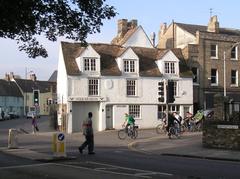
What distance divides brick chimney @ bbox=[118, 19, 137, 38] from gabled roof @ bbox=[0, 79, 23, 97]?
2287 inches

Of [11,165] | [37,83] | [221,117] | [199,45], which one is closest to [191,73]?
[199,45]

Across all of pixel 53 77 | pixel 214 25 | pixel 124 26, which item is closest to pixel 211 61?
pixel 214 25

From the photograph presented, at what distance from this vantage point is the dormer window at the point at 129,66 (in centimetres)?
4991

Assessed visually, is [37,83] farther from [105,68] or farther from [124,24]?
[105,68]

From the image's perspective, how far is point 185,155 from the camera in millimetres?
23562

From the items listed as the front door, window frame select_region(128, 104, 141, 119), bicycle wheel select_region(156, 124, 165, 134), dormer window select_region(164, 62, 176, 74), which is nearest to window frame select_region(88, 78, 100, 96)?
the front door

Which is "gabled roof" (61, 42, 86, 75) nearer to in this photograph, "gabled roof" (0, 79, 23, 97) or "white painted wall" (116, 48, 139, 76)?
"white painted wall" (116, 48, 139, 76)

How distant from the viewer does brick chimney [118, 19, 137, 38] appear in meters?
60.1

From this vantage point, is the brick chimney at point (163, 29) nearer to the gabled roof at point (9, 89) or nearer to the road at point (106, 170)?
the road at point (106, 170)

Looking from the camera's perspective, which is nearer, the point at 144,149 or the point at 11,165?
the point at 11,165

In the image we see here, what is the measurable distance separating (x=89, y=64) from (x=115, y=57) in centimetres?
361

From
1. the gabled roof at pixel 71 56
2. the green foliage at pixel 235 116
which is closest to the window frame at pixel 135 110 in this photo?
the gabled roof at pixel 71 56

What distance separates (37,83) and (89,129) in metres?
104

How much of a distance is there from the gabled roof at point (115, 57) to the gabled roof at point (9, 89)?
65663 millimetres
